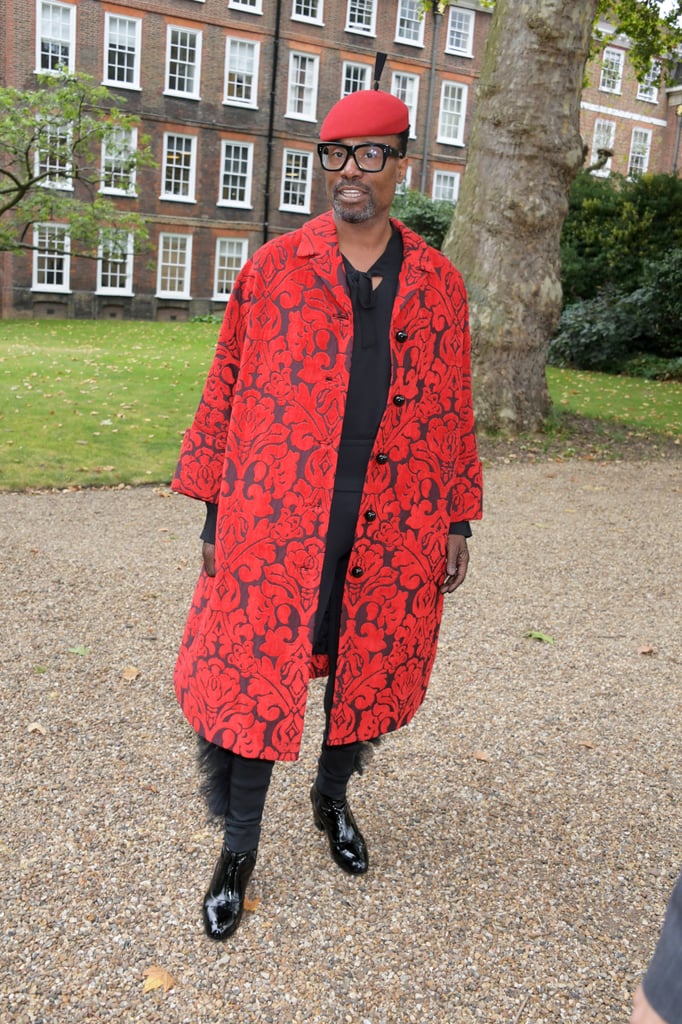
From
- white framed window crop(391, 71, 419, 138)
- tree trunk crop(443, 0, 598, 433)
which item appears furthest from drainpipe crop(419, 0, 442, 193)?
tree trunk crop(443, 0, 598, 433)

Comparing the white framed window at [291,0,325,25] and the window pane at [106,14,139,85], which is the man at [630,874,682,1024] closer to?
the window pane at [106,14,139,85]

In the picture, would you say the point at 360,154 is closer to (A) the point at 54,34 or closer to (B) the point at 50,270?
(B) the point at 50,270

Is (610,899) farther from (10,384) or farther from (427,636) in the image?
(10,384)

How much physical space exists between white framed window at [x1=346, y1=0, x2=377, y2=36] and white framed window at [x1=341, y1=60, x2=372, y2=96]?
951 millimetres

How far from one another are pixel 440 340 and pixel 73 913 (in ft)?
Result: 6.08

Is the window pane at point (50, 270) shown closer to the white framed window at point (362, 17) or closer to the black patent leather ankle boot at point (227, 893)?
the white framed window at point (362, 17)

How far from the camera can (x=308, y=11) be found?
1176 inches

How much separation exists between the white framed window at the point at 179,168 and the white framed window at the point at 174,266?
3.85ft

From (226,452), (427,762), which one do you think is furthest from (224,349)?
(427,762)

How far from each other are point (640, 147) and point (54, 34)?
2253cm

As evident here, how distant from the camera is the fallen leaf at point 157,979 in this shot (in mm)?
2428

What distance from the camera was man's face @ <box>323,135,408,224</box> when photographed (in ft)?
8.14

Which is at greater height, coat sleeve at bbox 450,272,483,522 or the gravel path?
coat sleeve at bbox 450,272,483,522

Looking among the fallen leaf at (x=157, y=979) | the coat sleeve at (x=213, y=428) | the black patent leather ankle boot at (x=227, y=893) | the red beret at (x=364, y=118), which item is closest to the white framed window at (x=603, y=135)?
the red beret at (x=364, y=118)
